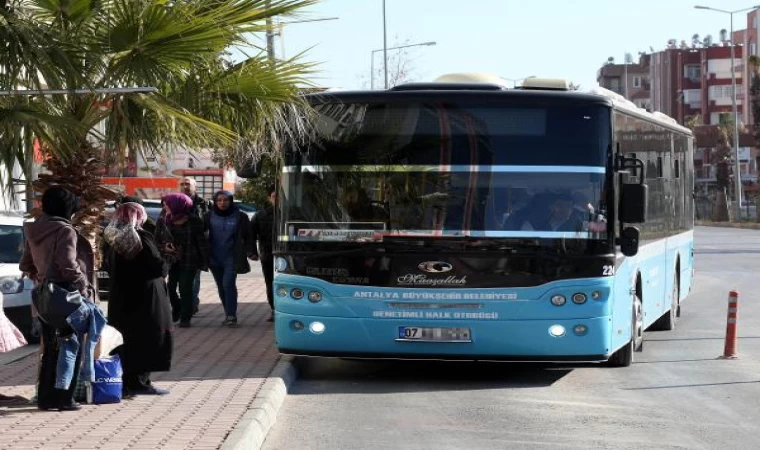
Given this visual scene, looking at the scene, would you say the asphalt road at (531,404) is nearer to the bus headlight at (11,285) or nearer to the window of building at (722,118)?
the bus headlight at (11,285)

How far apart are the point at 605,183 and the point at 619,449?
4037mm

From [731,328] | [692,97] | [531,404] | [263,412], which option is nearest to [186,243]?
[731,328]

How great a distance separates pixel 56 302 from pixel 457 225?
392cm

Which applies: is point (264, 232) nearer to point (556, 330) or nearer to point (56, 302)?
point (556, 330)

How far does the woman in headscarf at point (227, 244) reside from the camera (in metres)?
18.2

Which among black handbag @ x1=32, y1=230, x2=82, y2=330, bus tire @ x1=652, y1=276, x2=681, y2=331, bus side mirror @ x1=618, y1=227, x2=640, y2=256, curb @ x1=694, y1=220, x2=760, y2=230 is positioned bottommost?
curb @ x1=694, y1=220, x2=760, y2=230

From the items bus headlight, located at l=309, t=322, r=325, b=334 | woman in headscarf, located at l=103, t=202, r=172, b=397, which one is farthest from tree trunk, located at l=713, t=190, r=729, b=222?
woman in headscarf, located at l=103, t=202, r=172, b=397

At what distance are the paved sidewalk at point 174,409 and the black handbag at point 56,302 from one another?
0.66 m

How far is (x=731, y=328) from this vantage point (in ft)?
50.5

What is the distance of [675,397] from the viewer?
1234cm

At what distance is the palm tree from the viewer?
9695 mm

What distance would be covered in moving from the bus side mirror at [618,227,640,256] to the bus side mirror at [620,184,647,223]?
0.61 ft

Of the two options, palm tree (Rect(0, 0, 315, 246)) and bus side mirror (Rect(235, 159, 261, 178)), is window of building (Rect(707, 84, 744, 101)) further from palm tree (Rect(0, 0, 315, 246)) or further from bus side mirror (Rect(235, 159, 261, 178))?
palm tree (Rect(0, 0, 315, 246))

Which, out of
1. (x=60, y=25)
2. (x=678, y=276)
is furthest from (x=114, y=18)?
(x=678, y=276)
